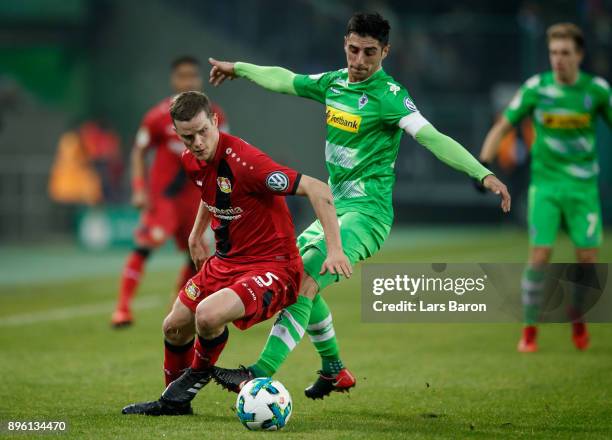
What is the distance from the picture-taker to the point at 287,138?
22875mm

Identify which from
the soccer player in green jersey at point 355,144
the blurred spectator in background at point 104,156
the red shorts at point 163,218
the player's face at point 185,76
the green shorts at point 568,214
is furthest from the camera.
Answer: the blurred spectator in background at point 104,156

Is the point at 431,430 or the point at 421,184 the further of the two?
the point at 421,184

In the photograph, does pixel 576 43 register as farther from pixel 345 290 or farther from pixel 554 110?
pixel 345 290

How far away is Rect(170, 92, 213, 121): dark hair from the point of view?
235 inches

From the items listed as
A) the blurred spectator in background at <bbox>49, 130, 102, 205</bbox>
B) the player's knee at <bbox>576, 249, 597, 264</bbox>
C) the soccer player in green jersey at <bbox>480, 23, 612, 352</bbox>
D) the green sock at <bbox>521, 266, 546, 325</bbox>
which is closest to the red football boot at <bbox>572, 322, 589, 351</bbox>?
the soccer player in green jersey at <bbox>480, 23, 612, 352</bbox>

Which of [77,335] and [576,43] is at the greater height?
[576,43]

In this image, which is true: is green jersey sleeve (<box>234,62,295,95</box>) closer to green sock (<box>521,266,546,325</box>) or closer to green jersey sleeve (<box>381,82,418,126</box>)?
green jersey sleeve (<box>381,82,418,126</box>)

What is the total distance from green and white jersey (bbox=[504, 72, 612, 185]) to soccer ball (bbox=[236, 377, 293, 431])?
14.2 ft

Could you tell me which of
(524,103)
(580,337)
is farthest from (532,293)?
(524,103)

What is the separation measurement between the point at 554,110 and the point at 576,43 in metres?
0.55

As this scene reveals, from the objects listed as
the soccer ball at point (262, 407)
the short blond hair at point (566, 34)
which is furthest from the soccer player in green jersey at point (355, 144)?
the short blond hair at point (566, 34)

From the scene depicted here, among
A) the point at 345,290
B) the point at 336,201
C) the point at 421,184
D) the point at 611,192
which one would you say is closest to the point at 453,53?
the point at 421,184

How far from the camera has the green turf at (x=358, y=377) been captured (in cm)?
610

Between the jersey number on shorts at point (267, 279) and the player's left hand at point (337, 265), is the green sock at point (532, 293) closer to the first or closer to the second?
the jersey number on shorts at point (267, 279)
